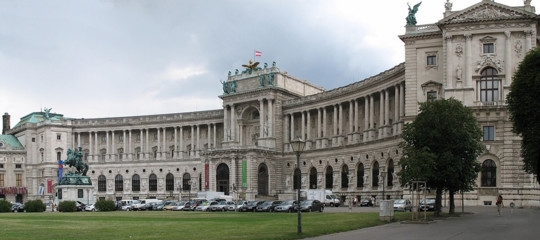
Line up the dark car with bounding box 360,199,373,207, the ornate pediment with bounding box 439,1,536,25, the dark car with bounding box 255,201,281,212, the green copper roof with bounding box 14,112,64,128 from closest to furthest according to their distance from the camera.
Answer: the ornate pediment with bounding box 439,1,536,25 → the dark car with bounding box 255,201,281,212 → the dark car with bounding box 360,199,373,207 → the green copper roof with bounding box 14,112,64,128

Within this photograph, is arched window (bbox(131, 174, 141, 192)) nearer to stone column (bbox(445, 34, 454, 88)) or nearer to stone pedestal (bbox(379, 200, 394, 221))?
stone column (bbox(445, 34, 454, 88))

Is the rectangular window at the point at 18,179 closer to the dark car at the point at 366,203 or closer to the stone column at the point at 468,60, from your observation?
the dark car at the point at 366,203

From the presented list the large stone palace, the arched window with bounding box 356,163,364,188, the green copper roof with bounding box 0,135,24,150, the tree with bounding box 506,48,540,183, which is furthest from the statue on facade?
the green copper roof with bounding box 0,135,24,150

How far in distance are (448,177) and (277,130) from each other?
7984 centimetres

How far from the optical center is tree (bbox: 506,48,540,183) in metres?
53.0

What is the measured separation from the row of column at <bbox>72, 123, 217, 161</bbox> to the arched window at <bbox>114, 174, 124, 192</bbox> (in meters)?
4.90

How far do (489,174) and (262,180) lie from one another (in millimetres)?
60751

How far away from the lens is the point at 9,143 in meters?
178

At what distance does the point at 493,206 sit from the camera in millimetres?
87062

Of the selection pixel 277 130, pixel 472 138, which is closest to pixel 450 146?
pixel 472 138

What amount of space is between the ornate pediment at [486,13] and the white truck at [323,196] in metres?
33.4

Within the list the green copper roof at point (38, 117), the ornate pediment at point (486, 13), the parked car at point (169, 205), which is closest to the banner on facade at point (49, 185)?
the green copper roof at point (38, 117)

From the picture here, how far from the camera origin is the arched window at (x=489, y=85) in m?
91.2

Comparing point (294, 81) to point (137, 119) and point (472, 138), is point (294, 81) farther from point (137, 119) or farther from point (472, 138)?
point (472, 138)
